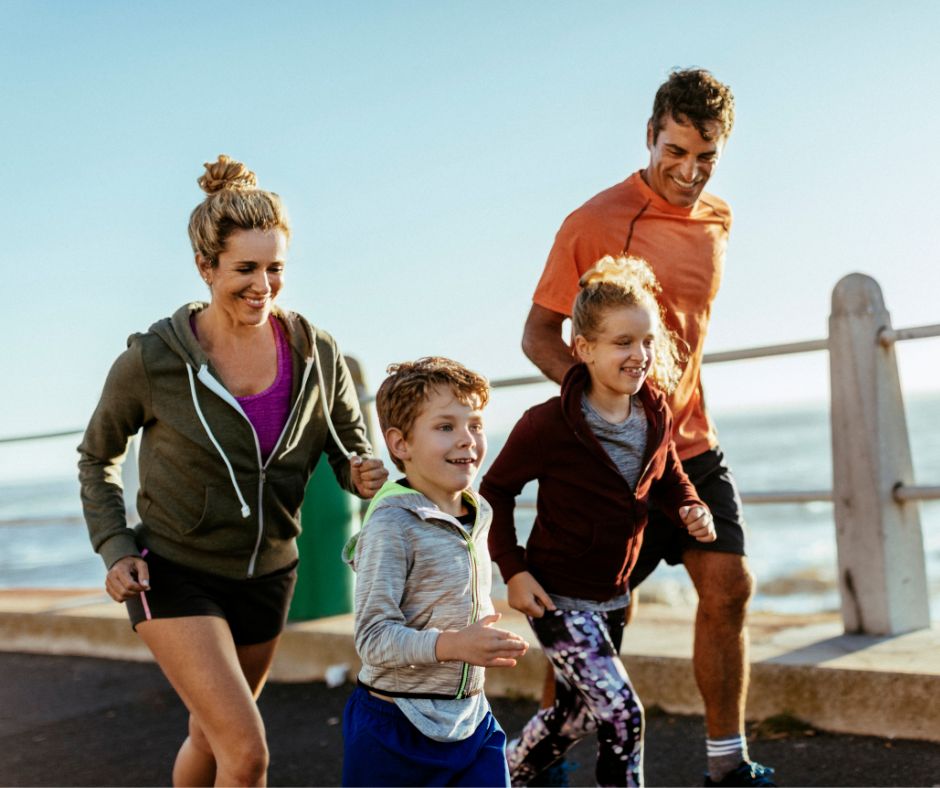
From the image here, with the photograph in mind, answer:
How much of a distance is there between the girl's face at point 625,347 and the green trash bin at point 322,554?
3750mm

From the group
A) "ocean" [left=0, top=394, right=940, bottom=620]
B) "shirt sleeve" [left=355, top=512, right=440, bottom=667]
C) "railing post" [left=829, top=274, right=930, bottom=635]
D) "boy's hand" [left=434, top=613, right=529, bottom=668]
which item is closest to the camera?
"boy's hand" [left=434, top=613, right=529, bottom=668]

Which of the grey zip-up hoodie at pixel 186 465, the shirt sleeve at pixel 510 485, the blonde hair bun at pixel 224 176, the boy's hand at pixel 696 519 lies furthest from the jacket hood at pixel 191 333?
the boy's hand at pixel 696 519

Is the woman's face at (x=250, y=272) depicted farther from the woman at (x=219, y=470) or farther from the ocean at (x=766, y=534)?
the ocean at (x=766, y=534)

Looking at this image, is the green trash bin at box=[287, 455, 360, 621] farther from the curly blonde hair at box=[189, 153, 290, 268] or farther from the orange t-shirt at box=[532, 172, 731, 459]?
the curly blonde hair at box=[189, 153, 290, 268]

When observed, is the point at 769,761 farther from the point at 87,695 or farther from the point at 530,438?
the point at 87,695

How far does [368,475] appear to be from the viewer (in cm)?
365

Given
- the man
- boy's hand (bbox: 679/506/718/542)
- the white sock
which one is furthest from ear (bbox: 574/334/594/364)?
the white sock

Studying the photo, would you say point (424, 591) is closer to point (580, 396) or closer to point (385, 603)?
point (385, 603)

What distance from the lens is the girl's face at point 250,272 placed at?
3641 mm

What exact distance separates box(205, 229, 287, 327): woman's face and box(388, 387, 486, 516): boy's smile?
0.78 m

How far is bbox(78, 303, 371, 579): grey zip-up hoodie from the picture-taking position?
12.2 ft

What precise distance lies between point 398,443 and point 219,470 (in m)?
0.79

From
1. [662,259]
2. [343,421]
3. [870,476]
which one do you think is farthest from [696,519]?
[870,476]

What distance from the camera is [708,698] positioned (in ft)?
14.0
